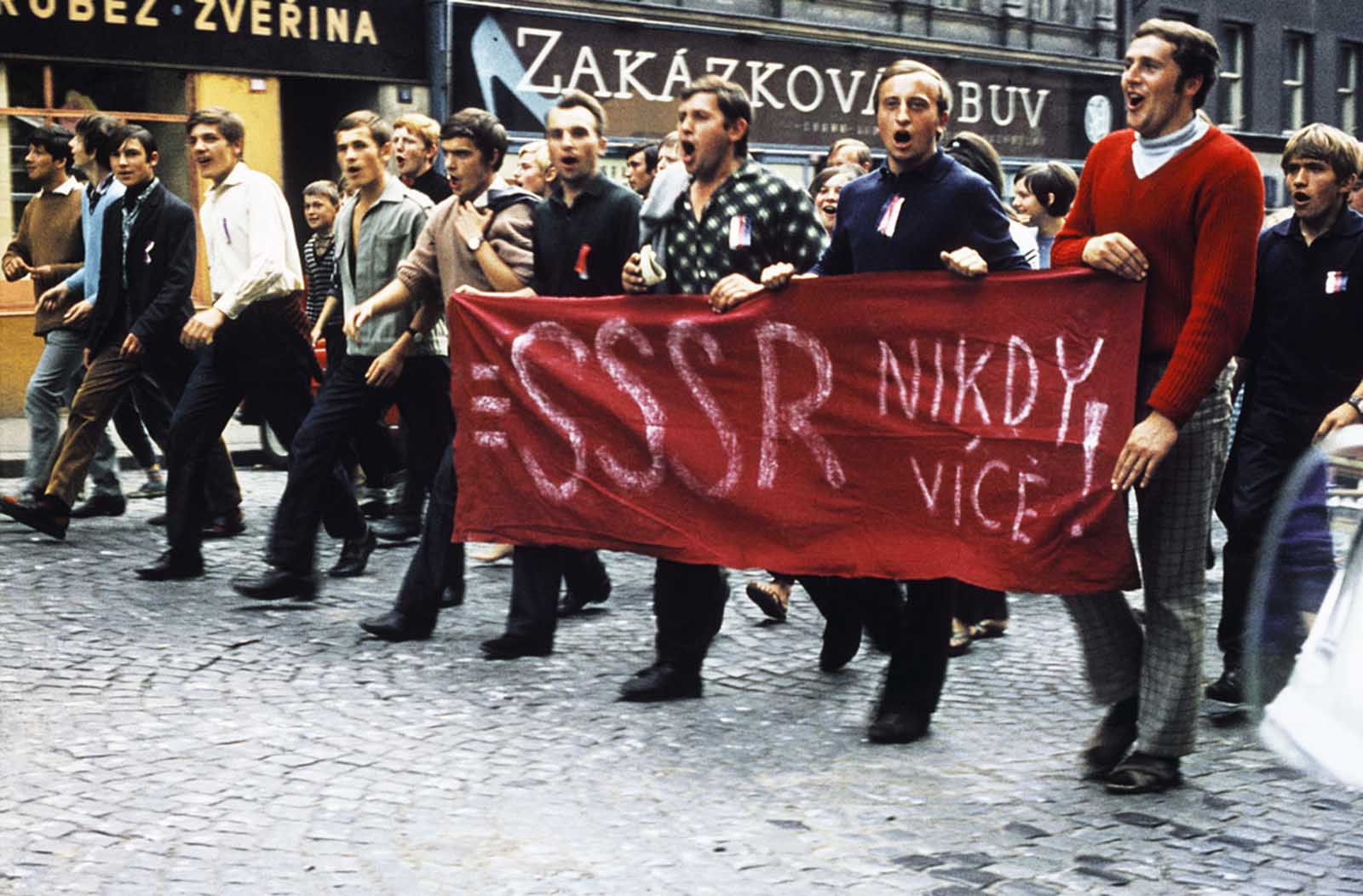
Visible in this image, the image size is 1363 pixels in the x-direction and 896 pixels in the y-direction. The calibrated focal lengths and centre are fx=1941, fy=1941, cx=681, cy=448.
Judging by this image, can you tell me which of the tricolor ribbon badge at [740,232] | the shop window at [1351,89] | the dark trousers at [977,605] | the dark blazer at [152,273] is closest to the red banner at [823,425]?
the tricolor ribbon badge at [740,232]

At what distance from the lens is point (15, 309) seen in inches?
627

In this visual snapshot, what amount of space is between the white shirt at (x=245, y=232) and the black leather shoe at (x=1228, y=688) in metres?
4.29

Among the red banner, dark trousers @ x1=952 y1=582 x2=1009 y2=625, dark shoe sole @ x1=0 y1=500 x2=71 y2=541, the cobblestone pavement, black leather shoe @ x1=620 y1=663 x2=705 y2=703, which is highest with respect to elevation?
the red banner

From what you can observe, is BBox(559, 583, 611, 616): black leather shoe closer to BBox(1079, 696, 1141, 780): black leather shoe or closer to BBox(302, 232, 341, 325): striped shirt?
BBox(1079, 696, 1141, 780): black leather shoe

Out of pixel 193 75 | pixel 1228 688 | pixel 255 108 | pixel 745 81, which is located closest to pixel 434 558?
pixel 1228 688

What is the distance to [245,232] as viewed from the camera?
8.53 metres

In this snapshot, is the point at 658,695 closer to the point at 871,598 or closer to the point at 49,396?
the point at 871,598

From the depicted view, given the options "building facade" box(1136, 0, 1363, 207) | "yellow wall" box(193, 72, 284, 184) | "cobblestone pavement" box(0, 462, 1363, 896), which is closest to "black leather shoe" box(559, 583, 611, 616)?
"cobblestone pavement" box(0, 462, 1363, 896)

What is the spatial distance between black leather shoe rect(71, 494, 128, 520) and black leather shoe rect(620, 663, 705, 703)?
4993mm

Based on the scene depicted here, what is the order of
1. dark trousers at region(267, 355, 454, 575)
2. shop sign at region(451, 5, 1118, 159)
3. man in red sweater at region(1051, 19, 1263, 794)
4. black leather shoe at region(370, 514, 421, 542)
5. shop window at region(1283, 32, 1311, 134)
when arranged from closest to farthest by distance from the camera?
man in red sweater at region(1051, 19, 1263, 794) < dark trousers at region(267, 355, 454, 575) < black leather shoe at region(370, 514, 421, 542) < shop sign at region(451, 5, 1118, 159) < shop window at region(1283, 32, 1311, 134)

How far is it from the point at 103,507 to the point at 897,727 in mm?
5992

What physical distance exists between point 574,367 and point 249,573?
2.58 metres

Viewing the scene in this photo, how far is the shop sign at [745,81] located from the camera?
2017cm

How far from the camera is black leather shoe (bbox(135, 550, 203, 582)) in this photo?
828cm
